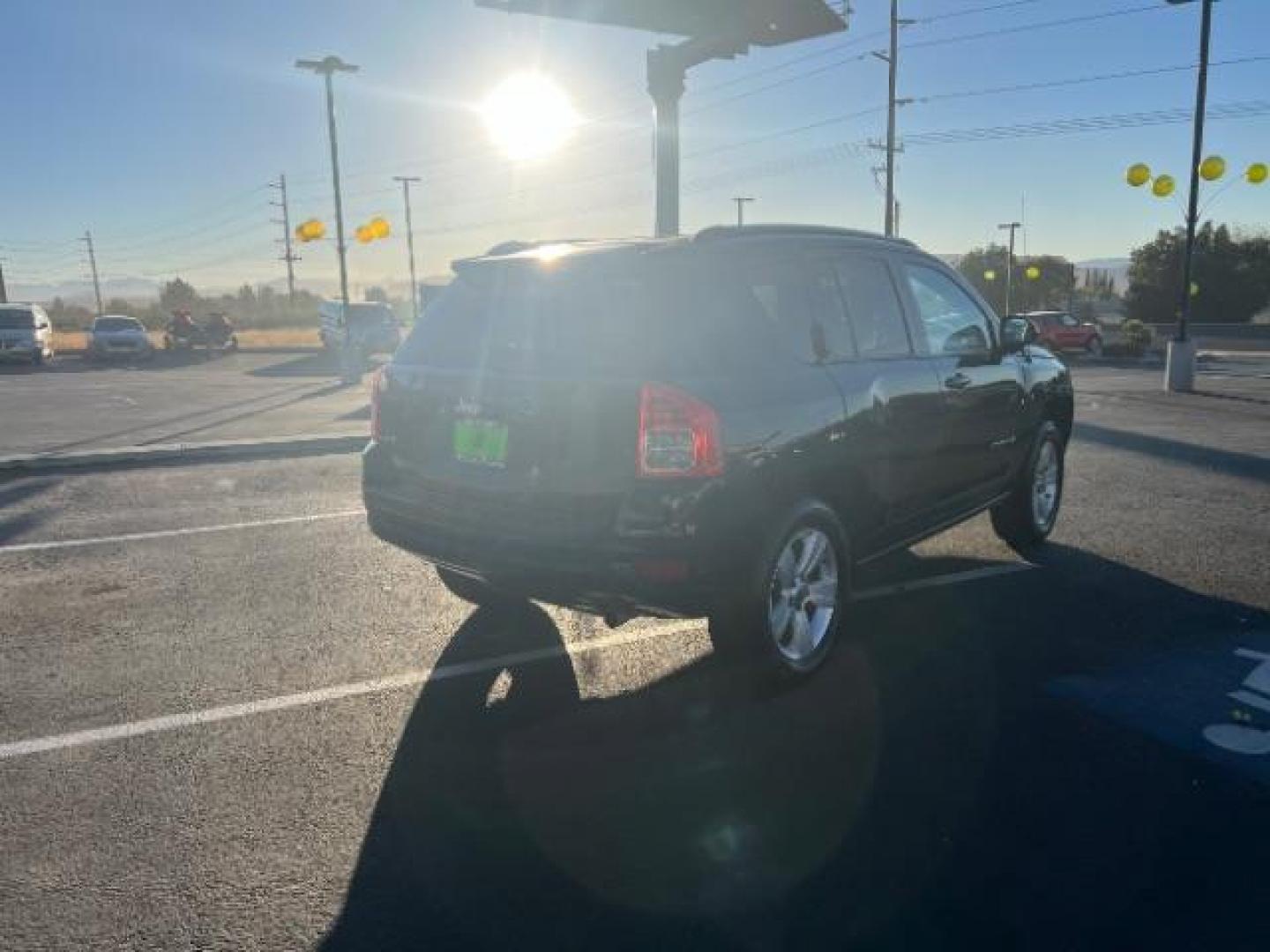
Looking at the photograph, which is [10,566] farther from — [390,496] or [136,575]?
[390,496]

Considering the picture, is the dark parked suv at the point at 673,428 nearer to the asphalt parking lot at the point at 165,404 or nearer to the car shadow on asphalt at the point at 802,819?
the car shadow on asphalt at the point at 802,819

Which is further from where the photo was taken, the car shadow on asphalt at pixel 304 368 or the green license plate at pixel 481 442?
the car shadow on asphalt at pixel 304 368

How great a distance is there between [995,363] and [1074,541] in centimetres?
171

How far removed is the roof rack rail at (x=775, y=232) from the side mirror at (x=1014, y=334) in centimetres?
111

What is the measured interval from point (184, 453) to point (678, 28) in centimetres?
1356

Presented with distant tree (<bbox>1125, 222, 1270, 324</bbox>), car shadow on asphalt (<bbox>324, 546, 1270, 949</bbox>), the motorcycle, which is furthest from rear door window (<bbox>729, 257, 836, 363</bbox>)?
distant tree (<bbox>1125, 222, 1270, 324</bbox>)

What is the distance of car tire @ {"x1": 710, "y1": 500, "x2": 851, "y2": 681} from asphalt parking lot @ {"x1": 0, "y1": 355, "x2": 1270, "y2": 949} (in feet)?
0.57

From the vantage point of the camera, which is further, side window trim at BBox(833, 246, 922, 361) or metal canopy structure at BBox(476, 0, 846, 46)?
metal canopy structure at BBox(476, 0, 846, 46)

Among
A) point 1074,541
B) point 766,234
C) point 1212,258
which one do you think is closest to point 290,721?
point 766,234

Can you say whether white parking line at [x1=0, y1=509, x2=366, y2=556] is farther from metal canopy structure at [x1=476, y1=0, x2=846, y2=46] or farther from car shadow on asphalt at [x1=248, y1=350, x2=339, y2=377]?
car shadow on asphalt at [x1=248, y1=350, x2=339, y2=377]

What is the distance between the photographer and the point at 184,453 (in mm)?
10062

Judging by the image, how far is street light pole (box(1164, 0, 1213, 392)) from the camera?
17.2m

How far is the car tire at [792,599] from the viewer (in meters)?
3.64

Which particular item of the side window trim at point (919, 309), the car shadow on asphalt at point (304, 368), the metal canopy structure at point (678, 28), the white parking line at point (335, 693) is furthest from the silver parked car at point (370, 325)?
the white parking line at point (335, 693)
